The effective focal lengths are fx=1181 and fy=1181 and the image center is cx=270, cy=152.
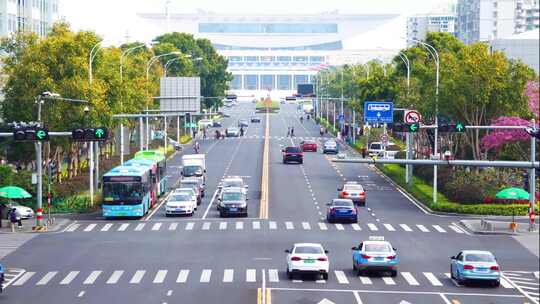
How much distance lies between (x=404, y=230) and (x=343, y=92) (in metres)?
118

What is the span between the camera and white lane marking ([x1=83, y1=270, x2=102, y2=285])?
49.0 meters

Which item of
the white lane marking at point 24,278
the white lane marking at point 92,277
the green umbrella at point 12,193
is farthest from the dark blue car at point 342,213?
the white lane marking at point 24,278

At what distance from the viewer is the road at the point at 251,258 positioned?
4550 cm

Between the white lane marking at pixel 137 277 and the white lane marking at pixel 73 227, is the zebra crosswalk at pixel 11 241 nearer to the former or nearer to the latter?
the white lane marking at pixel 73 227

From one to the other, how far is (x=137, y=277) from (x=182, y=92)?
75.1 metres

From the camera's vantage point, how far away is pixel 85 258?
5653cm

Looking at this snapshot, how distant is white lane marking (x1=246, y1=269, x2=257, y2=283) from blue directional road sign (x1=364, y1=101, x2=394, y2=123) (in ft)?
159

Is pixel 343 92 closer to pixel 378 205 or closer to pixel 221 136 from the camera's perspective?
pixel 221 136

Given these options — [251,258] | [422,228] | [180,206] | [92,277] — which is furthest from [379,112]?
[92,277]

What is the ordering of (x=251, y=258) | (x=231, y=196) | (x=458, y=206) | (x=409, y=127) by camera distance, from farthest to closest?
(x=458, y=206) → (x=231, y=196) → (x=409, y=127) → (x=251, y=258)

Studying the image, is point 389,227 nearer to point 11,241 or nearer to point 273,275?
point 273,275

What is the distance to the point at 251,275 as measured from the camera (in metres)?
50.2

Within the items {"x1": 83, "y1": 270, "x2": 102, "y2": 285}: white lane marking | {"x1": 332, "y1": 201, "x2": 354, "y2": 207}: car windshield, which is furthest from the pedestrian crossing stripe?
{"x1": 83, "y1": 270, "x2": 102, "y2": 285}: white lane marking

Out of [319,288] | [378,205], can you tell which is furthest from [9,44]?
[319,288]
